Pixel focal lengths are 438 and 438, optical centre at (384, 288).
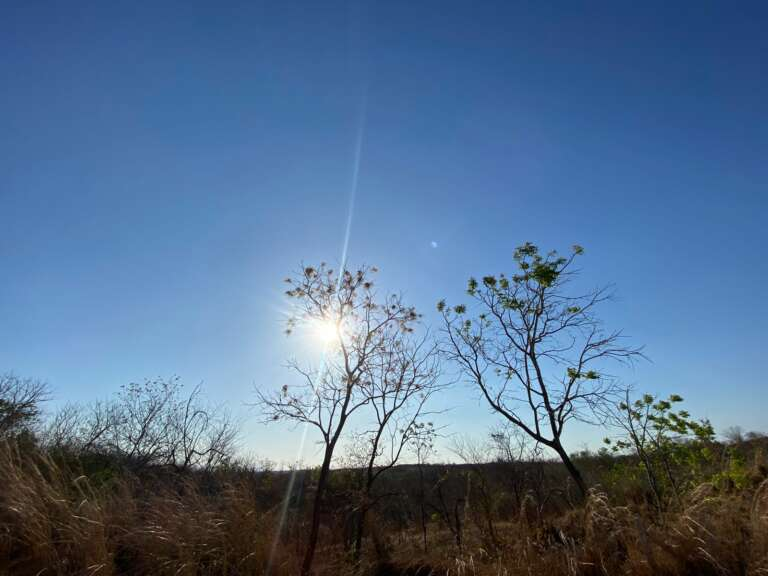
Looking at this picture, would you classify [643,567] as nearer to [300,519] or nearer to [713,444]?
[300,519]

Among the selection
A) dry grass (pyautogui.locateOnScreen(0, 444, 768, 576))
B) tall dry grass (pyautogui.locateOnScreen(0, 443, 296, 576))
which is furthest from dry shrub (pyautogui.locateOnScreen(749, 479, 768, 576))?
tall dry grass (pyautogui.locateOnScreen(0, 443, 296, 576))

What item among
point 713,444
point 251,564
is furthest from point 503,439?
point 251,564

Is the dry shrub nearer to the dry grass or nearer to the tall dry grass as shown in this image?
the dry grass

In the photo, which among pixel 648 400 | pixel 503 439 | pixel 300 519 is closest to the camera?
pixel 300 519

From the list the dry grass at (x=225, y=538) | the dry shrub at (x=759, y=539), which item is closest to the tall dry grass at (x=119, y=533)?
the dry grass at (x=225, y=538)

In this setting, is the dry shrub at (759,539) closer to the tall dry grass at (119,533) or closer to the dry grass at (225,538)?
the dry grass at (225,538)

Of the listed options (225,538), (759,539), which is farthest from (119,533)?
(759,539)

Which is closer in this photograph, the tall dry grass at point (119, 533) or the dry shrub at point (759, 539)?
the dry shrub at point (759, 539)

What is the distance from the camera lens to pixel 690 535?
15.7 ft

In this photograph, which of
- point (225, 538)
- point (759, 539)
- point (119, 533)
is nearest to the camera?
point (759, 539)

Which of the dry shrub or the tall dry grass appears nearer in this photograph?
the dry shrub

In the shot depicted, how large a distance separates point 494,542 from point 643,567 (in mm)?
2980

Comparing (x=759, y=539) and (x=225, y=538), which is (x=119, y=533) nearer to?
(x=225, y=538)

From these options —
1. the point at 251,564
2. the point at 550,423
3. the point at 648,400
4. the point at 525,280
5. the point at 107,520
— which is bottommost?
the point at 251,564
